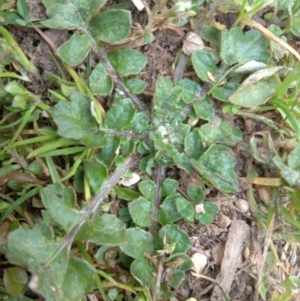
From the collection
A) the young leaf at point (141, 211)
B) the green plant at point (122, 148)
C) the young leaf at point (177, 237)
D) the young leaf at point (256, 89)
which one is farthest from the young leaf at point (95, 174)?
the young leaf at point (256, 89)

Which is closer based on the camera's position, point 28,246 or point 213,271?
point 28,246

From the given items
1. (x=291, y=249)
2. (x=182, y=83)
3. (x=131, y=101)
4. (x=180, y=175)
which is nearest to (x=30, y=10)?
(x=131, y=101)

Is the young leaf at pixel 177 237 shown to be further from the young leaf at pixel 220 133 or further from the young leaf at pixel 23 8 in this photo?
the young leaf at pixel 23 8

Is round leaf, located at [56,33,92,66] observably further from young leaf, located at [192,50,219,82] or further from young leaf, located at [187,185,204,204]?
young leaf, located at [187,185,204,204]

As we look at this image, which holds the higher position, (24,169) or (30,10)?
(30,10)

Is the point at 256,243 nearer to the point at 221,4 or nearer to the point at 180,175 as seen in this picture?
the point at 180,175

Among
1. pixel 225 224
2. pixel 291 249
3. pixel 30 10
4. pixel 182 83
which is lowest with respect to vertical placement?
pixel 291 249
